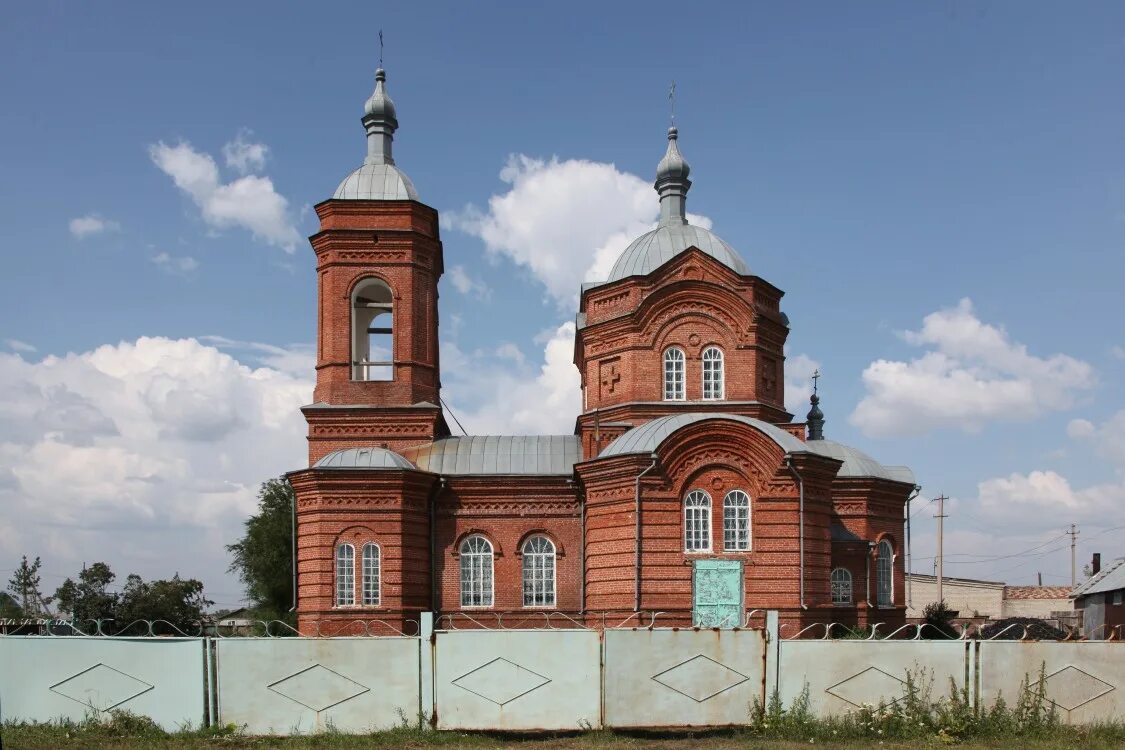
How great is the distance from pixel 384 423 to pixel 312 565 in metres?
3.70

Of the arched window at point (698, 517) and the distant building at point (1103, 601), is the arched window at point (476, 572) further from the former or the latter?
the distant building at point (1103, 601)

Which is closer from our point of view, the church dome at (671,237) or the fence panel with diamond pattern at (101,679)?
the fence panel with diamond pattern at (101,679)

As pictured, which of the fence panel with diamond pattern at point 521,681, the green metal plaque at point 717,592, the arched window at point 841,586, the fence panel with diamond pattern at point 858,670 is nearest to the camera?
the fence panel with diamond pattern at point 521,681

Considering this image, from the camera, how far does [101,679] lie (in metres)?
11.0

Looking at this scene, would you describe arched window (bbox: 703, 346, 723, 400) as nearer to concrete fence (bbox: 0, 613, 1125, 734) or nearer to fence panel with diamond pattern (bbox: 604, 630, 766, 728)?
concrete fence (bbox: 0, 613, 1125, 734)

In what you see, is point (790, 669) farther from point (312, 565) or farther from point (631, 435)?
point (312, 565)

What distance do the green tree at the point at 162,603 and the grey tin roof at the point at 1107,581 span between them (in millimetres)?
28818

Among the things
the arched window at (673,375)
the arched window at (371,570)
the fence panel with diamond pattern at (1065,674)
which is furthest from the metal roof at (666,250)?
the fence panel with diamond pattern at (1065,674)

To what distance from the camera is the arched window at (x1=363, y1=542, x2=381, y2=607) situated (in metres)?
20.7

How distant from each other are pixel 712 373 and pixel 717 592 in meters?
5.65

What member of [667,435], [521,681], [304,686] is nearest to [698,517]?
[667,435]

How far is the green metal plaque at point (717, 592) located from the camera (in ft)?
62.5

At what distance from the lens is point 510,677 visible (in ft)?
35.4

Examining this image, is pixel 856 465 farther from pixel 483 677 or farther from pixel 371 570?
pixel 483 677
